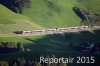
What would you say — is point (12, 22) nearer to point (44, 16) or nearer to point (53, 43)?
point (44, 16)

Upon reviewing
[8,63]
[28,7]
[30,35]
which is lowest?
[8,63]

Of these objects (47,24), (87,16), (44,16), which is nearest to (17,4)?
(44,16)

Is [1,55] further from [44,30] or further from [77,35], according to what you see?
[77,35]

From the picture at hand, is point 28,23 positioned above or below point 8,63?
above

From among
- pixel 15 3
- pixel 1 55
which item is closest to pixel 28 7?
pixel 15 3

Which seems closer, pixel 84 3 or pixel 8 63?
pixel 8 63

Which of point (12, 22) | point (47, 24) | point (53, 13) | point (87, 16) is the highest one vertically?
point (53, 13)
